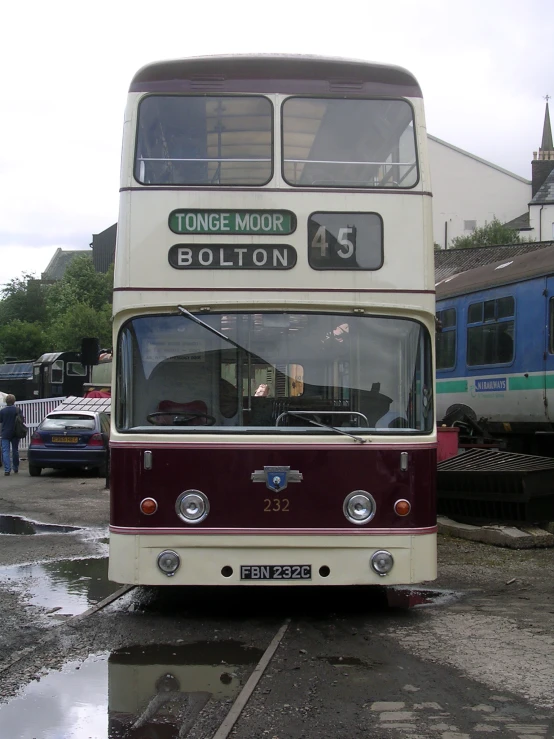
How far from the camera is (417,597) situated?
867 cm

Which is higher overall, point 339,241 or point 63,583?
point 339,241

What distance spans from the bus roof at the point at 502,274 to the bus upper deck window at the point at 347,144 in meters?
7.24

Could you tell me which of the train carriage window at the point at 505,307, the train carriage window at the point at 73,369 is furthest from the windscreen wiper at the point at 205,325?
the train carriage window at the point at 73,369

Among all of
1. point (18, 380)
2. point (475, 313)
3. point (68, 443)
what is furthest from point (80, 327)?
point (475, 313)

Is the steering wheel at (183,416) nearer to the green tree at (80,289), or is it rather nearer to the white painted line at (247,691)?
the white painted line at (247,691)

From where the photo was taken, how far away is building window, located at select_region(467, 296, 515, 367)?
50.5 ft

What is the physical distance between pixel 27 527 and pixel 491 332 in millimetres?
8065

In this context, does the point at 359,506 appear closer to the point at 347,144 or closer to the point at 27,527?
the point at 347,144

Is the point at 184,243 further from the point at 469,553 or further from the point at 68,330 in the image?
the point at 68,330

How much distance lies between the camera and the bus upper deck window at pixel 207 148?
7.68 meters

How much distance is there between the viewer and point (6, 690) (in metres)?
5.74

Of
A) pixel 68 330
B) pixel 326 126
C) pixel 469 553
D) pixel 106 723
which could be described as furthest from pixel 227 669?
pixel 68 330

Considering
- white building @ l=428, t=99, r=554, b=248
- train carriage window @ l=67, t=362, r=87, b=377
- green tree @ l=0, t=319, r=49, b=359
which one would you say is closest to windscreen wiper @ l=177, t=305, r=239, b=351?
train carriage window @ l=67, t=362, r=87, b=377

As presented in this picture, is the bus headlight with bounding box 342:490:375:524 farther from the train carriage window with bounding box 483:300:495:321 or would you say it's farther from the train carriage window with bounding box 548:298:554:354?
the train carriage window with bounding box 483:300:495:321
